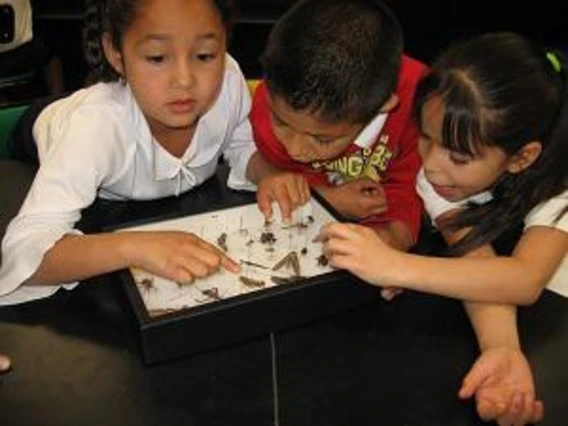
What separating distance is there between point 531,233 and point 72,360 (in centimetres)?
58

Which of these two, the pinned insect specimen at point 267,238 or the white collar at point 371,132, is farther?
the white collar at point 371,132

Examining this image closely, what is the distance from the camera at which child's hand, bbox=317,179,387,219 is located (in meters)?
1.04

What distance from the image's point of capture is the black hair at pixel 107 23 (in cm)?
88

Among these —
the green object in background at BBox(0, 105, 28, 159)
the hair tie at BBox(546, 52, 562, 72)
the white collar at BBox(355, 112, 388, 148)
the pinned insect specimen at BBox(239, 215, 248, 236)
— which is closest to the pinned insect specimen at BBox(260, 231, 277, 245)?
the pinned insect specimen at BBox(239, 215, 248, 236)

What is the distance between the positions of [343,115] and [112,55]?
1.12 feet

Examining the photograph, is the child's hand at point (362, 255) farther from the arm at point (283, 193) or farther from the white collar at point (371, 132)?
the white collar at point (371, 132)

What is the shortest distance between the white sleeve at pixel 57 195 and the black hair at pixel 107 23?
10 centimetres

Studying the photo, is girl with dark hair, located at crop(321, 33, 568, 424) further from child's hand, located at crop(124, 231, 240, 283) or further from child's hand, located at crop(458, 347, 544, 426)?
child's hand, located at crop(124, 231, 240, 283)

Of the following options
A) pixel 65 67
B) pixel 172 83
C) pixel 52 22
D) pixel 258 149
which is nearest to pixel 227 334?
pixel 172 83

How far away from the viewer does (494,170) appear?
88 cm

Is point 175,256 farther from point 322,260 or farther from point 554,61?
point 554,61

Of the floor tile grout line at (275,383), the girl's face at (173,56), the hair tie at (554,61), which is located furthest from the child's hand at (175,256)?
the hair tie at (554,61)

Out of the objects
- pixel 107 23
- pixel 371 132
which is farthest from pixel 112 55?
pixel 371 132

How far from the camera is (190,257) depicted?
2.56ft
